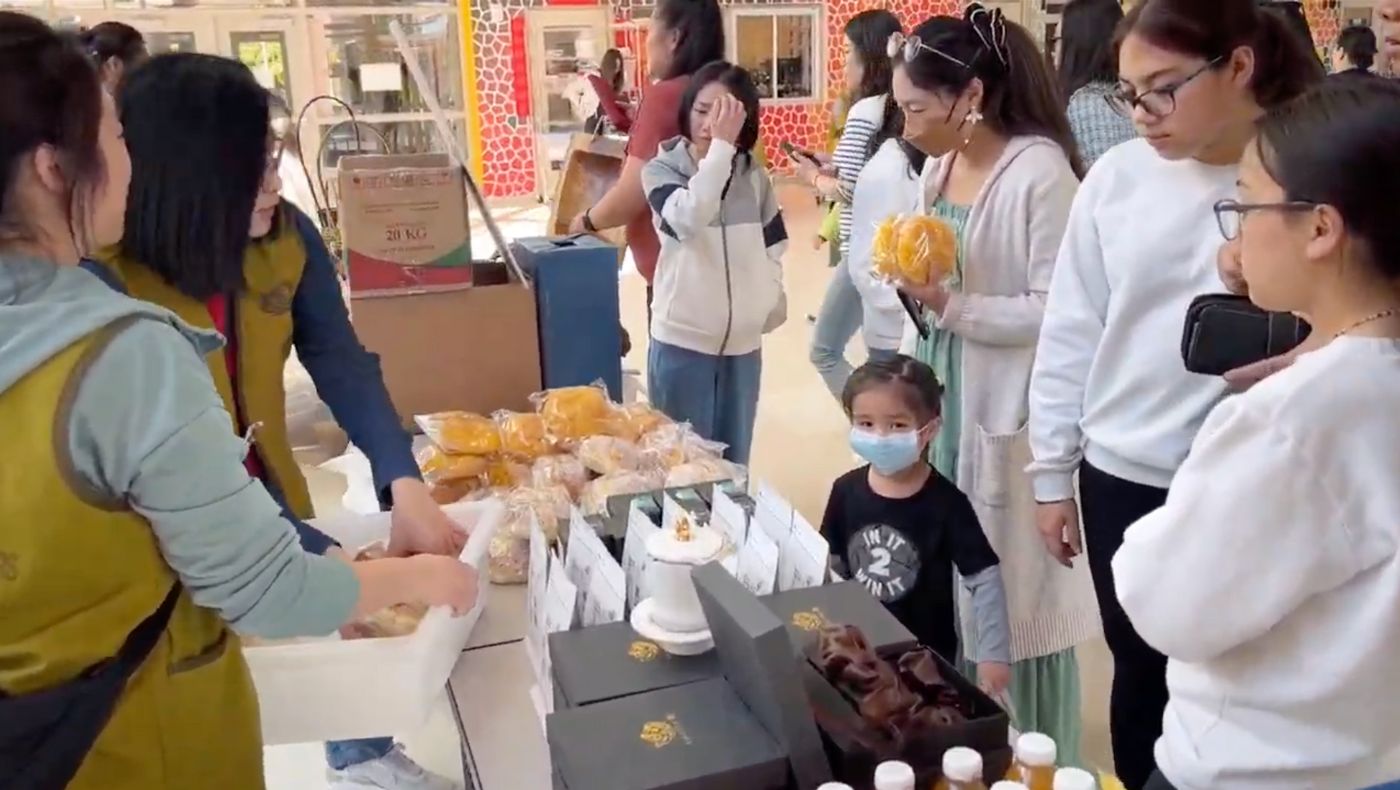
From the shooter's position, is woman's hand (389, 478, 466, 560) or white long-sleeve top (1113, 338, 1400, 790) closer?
white long-sleeve top (1113, 338, 1400, 790)

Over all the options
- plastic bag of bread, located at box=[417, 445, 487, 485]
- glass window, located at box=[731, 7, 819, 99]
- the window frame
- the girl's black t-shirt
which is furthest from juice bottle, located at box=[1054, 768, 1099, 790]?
glass window, located at box=[731, 7, 819, 99]

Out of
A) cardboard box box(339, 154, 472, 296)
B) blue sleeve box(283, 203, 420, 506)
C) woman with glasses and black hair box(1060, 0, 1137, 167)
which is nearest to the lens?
blue sleeve box(283, 203, 420, 506)

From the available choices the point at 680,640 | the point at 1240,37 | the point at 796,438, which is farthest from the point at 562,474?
the point at 796,438

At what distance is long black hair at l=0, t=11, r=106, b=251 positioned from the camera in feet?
3.05

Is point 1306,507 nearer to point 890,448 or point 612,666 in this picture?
point 612,666

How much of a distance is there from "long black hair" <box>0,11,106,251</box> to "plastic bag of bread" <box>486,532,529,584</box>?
Result: 873mm

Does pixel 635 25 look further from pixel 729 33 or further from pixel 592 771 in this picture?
pixel 592 771

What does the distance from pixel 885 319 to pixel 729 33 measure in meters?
8.69

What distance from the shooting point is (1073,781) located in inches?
37.2

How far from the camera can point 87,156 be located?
3.19 ft

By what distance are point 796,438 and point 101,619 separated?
3.52m

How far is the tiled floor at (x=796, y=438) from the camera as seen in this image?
247cm

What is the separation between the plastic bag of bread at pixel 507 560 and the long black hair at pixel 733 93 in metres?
1.39

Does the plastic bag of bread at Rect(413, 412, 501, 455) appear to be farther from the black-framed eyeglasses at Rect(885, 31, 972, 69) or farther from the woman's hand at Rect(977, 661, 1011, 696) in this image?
the black-framed eyeglasses at Rect(885, 31, 972, 69)
